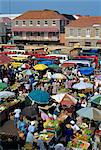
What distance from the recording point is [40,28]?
4944cm

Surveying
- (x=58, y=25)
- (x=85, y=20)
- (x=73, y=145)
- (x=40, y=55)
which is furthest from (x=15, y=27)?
(x=73, y=145)

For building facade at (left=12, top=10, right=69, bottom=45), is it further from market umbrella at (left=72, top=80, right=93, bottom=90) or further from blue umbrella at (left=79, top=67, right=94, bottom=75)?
market umbrella at (left=72, top=80, right=93, bottom=90)

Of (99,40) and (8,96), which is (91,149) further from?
(99,40)

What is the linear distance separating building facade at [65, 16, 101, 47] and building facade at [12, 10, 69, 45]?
268 centimetres

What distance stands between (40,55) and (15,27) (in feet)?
66.1

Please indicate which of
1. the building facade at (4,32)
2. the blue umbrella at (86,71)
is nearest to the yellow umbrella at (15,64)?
the blue umbrella at (86,71)

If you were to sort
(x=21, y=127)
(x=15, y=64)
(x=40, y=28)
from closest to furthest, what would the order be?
(x=21, y=127)
(x=15, y=64)
(x=40, y=28)

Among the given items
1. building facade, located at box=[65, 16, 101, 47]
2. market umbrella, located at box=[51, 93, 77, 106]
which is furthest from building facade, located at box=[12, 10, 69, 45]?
market umbrella, located at box=[51, 93, 77, 106]

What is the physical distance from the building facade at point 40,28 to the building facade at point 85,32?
268cm

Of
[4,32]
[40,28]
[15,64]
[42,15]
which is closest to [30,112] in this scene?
[15,64]

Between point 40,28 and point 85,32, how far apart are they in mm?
7760

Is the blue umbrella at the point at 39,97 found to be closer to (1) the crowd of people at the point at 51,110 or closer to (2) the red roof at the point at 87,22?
(1) the crowd of people at the point at 51,110

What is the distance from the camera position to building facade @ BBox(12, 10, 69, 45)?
48625mm

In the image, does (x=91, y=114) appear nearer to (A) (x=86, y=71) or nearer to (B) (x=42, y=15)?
(A) (x=86, y=71)
